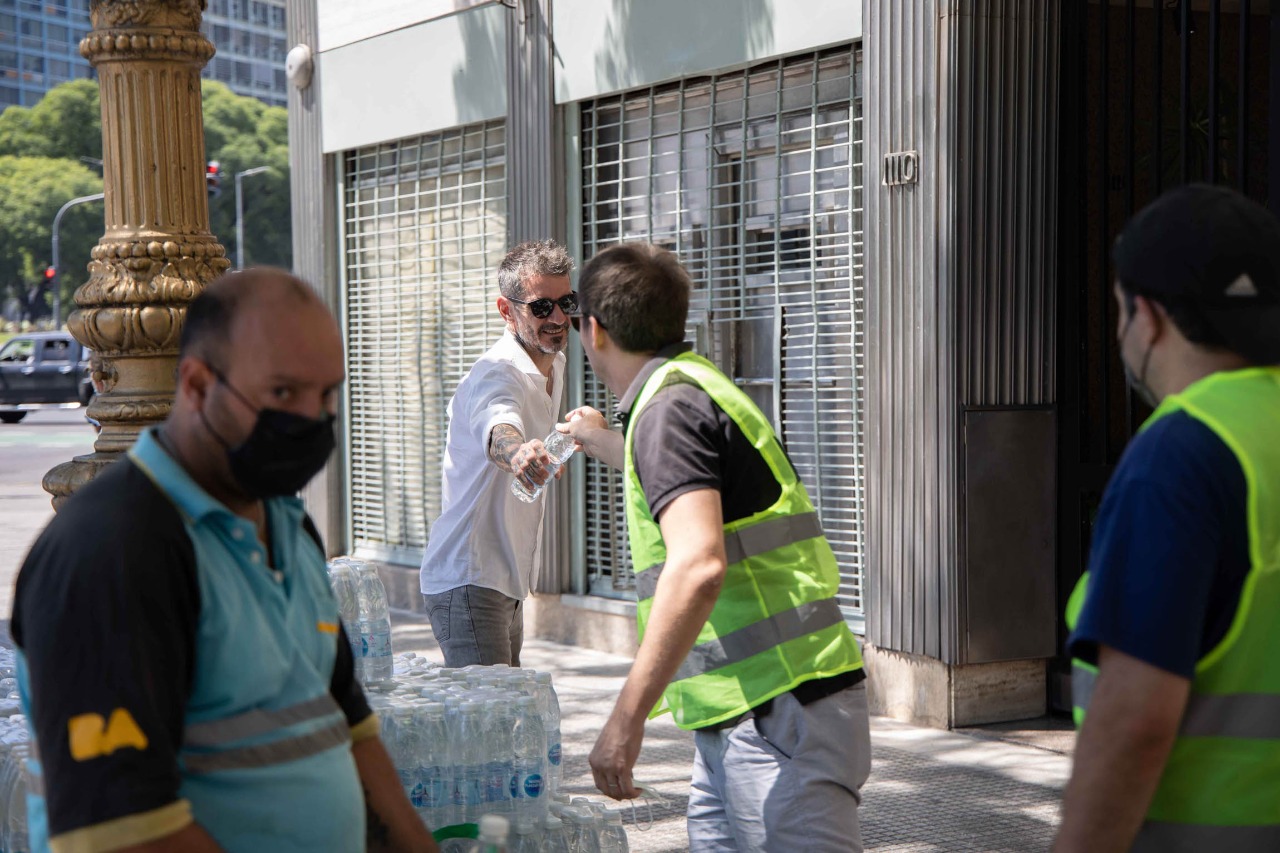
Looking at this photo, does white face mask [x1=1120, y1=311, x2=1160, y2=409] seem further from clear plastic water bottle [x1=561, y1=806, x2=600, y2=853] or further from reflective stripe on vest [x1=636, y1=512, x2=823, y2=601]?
clear plastic water bottle [x1=561, y1=806, x2=600, y2=853]

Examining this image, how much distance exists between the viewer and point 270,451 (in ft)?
6.86

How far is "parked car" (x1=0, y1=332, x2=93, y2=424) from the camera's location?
39.8 m

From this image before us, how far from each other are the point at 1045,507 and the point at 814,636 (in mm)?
4550

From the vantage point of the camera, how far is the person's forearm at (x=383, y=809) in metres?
2.51

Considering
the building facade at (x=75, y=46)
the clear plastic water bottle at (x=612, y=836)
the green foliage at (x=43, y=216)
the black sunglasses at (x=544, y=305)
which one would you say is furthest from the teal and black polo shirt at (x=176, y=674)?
the building facade at (x=75, y=46)

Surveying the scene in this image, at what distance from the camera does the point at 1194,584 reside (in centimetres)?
196

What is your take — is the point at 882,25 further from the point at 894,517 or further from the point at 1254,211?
the point at 1254,211

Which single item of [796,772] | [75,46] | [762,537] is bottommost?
[796,772]

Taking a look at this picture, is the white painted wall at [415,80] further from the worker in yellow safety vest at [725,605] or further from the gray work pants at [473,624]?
the worker in yellow safety vest at [725,605]

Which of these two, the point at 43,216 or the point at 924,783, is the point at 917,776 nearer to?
the point at 924,783

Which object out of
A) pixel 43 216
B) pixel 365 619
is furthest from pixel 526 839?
pixel 43 216

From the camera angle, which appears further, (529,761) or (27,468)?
(27,468)

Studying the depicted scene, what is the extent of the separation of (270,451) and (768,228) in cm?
672

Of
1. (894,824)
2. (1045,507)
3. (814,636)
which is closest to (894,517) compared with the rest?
(1045,507)
